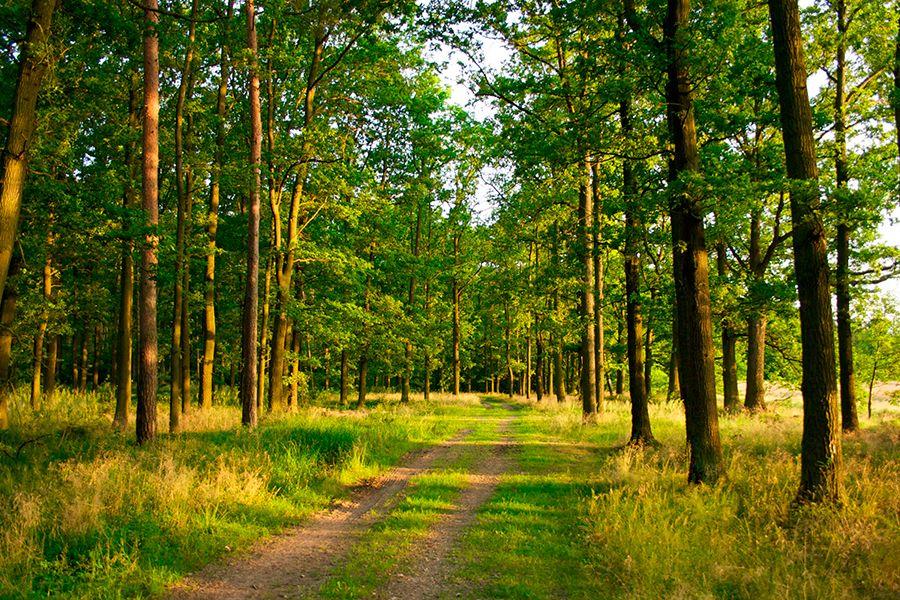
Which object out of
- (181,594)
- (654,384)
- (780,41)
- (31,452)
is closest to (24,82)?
(181,594)

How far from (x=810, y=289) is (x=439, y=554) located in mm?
6000

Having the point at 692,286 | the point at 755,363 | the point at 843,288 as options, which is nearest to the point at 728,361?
the point at 755,363

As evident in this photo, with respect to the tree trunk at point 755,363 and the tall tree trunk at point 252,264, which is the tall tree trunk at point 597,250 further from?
the tall tree trunk at point 252,264

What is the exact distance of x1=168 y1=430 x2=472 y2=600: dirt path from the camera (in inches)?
209

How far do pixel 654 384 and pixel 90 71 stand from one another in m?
57.4

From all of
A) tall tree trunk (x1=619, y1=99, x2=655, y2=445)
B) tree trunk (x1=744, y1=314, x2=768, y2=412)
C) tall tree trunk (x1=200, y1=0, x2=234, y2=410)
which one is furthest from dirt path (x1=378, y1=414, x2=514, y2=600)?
tree trunk (x1=744, y1=314, x2=768, y2=412)

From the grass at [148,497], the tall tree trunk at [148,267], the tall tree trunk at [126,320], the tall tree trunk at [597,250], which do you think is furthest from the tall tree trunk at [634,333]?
the tall tree trunk at [126,320]

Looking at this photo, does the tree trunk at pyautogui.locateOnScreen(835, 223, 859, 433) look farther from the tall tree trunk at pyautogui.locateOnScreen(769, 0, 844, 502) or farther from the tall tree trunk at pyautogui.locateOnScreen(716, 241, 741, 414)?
the tall tree trunk at pyautogui.locateOnScreen(769, 0, 844, 502)

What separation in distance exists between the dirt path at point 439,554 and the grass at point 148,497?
2271mm

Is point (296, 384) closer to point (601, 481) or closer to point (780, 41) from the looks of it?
point (601, 481)

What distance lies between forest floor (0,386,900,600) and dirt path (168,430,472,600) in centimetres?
3

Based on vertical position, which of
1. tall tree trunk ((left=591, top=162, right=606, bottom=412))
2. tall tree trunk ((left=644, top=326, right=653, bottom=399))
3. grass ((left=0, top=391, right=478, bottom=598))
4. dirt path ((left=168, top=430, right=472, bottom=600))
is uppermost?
tall tree trunk ((left=591, top=162, right=606, bottom=412))

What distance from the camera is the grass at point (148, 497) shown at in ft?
17.6

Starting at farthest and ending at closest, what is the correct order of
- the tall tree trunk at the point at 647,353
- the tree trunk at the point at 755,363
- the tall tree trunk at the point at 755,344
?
the tall tree trunk at the point at 647,353, the tree trunk at the point at 755,363, the tall tree trunk at the point at 755,344
